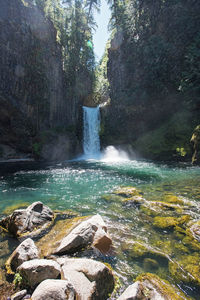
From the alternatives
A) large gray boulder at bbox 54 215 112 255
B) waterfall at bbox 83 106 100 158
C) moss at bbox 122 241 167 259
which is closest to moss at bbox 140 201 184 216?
moss at bbox 122 241 167 259

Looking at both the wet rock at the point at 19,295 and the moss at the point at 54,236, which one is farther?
the moss at the point at 54,236

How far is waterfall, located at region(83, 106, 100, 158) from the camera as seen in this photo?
80.0 feet

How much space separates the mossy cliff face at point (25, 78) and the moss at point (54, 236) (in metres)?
16.8

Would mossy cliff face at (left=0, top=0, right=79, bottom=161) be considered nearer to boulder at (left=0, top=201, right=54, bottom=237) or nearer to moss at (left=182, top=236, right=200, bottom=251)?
boulder at (left=0, top=201, right=54, bottom=237)

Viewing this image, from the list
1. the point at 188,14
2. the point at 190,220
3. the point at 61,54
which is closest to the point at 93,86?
the point at 61,54

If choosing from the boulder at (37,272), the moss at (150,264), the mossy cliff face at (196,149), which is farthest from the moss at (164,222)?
the mossy cliff face at (196,149)

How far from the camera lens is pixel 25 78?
19.9m

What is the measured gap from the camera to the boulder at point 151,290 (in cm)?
235

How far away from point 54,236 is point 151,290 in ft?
8.62

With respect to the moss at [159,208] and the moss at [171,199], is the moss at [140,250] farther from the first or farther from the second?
the moss at [171,199]

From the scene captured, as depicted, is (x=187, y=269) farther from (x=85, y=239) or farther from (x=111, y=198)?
(x=111, y=198)

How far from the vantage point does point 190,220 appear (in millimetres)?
4875

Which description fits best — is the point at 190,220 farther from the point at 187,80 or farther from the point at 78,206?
the point at 187,80

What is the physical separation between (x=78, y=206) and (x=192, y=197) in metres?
4.65
